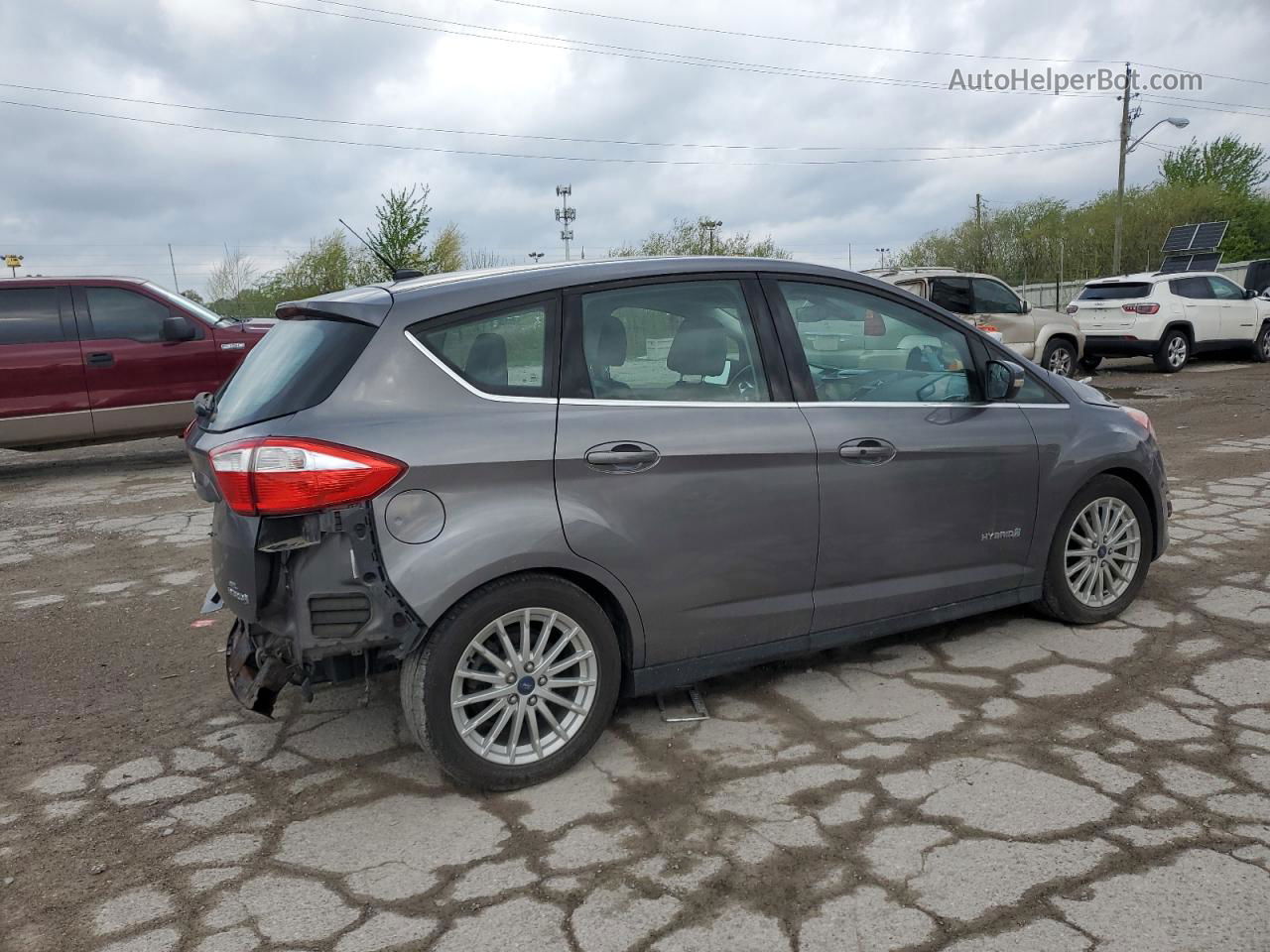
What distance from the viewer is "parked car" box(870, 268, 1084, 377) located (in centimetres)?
1408

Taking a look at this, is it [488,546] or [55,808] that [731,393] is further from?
[55,808]

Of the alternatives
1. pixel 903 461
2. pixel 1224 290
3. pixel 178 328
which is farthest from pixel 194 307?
pixel 1224 290

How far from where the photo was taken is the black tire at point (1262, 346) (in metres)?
17.3

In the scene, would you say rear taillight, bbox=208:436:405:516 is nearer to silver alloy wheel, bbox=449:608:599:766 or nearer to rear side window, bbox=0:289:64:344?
silver alloy wheel, bbox=449:608:599:766

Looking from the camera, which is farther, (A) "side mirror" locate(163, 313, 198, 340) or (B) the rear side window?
(A) "side mirror" locate(163, 313, 198, 340)

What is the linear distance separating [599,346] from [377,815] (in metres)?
1.66

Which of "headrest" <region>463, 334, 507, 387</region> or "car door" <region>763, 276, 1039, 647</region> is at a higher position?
"headrest" <region>463, 334, 507, 387</region>

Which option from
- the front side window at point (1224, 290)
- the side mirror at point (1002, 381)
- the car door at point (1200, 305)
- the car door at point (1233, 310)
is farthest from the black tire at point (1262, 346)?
the side mirror at point (1002, 381)

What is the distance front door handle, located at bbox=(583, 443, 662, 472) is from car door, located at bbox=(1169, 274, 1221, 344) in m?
15.4

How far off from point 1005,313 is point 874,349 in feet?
38.5

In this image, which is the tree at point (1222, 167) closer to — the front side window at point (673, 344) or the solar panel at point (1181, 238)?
the solar panel at point (1181, 238)

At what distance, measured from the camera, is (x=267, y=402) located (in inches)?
124

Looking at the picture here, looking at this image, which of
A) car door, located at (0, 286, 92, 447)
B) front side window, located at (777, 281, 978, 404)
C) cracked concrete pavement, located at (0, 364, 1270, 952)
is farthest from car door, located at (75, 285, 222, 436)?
front side window, located at (777, 281, 978, 404)

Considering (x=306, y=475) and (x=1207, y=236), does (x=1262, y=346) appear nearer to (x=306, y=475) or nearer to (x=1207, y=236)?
(x=1207, y=236)
